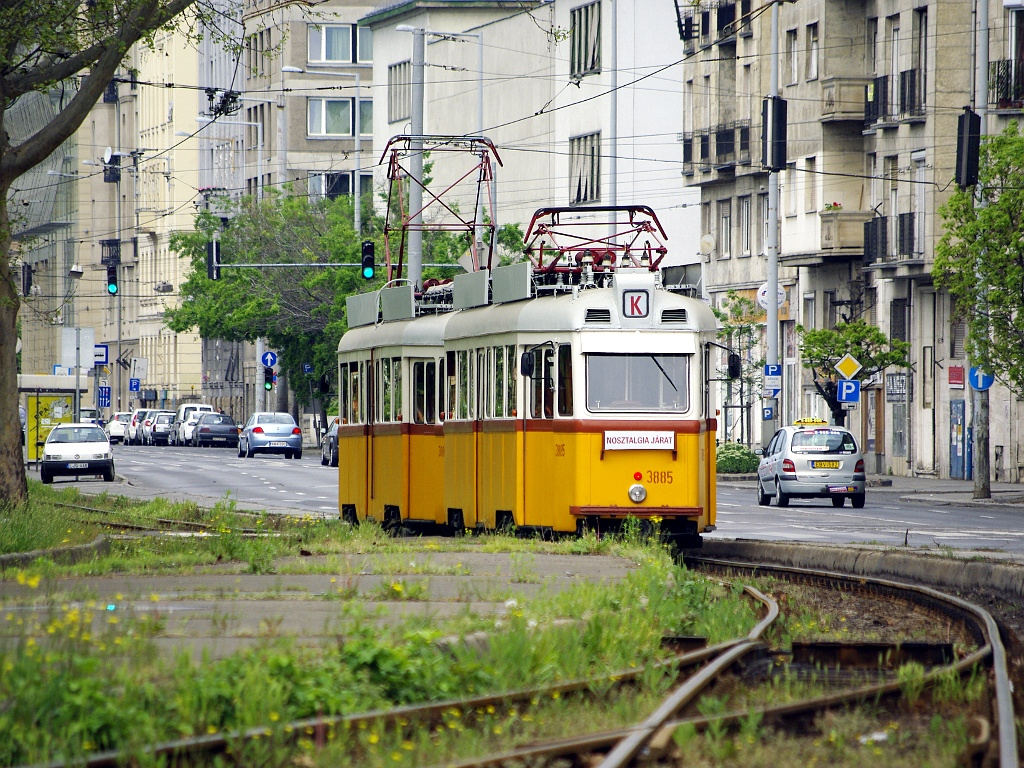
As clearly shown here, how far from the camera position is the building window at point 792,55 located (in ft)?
200

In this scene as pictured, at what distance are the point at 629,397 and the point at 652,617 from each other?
30.0 feet

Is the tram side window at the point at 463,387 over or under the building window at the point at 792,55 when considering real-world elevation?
under

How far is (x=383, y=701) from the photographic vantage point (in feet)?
30.2

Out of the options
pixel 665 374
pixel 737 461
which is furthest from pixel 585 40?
pixel 665 374

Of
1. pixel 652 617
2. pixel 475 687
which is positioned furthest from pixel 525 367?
pixel 475 687

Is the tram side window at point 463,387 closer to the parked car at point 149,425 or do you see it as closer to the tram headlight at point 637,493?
the tram headlight at point 637,493

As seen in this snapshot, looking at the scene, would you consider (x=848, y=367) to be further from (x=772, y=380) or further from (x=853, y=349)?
(x=772, y=380)

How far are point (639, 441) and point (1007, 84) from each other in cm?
3117

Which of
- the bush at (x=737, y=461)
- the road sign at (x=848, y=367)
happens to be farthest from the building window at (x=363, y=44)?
the road sign at (x=848, y=367)

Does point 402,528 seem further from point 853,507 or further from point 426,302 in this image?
point 853,507

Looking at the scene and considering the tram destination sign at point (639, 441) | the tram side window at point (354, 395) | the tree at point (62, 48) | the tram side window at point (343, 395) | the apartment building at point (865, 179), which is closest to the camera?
the tram destination sign at point (639, 441)

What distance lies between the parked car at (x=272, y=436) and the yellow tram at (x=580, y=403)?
48.2m

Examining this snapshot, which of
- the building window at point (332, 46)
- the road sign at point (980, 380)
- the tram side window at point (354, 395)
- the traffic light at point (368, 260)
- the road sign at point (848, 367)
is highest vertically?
the building window at point (332, 46)

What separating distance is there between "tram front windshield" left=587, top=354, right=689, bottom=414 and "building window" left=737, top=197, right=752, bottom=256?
1737 inches
